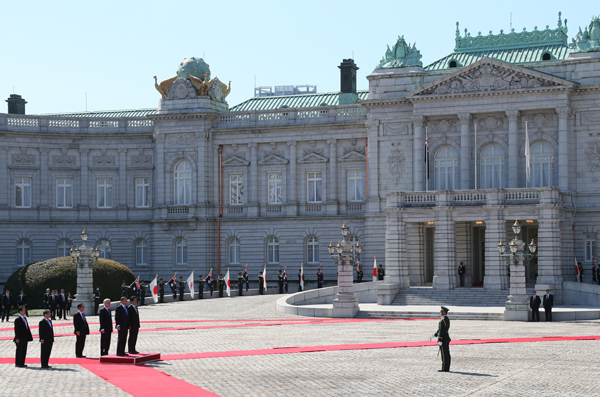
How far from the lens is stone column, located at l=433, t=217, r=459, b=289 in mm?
58062

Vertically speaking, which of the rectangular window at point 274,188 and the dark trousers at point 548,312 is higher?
the rectangular window at point 274,188

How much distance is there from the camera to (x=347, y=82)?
7750 cm

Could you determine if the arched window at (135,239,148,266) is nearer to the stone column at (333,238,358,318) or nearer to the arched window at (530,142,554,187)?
the stone column at (333,238,358,318)

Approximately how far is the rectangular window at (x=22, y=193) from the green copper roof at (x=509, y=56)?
107 ft

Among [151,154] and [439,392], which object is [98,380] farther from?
[151,154]

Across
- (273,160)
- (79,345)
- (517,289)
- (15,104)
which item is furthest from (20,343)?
(15,104)

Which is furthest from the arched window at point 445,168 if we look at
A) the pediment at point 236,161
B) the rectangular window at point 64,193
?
the rectangular window at point 64,193

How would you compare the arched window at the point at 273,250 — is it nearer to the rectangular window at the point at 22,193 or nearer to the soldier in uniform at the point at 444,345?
the rectangular window at the point at 22,193

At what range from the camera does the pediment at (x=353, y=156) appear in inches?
2776

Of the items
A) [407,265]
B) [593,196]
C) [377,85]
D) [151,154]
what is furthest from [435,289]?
[151,154]

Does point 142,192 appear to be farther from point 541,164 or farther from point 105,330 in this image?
point 105,330

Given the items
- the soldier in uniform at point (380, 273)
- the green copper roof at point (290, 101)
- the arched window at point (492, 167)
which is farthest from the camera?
the green copper roof at point (290, 101)

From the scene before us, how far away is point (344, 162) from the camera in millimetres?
71438

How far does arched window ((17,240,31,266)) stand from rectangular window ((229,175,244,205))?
16.5 meters
